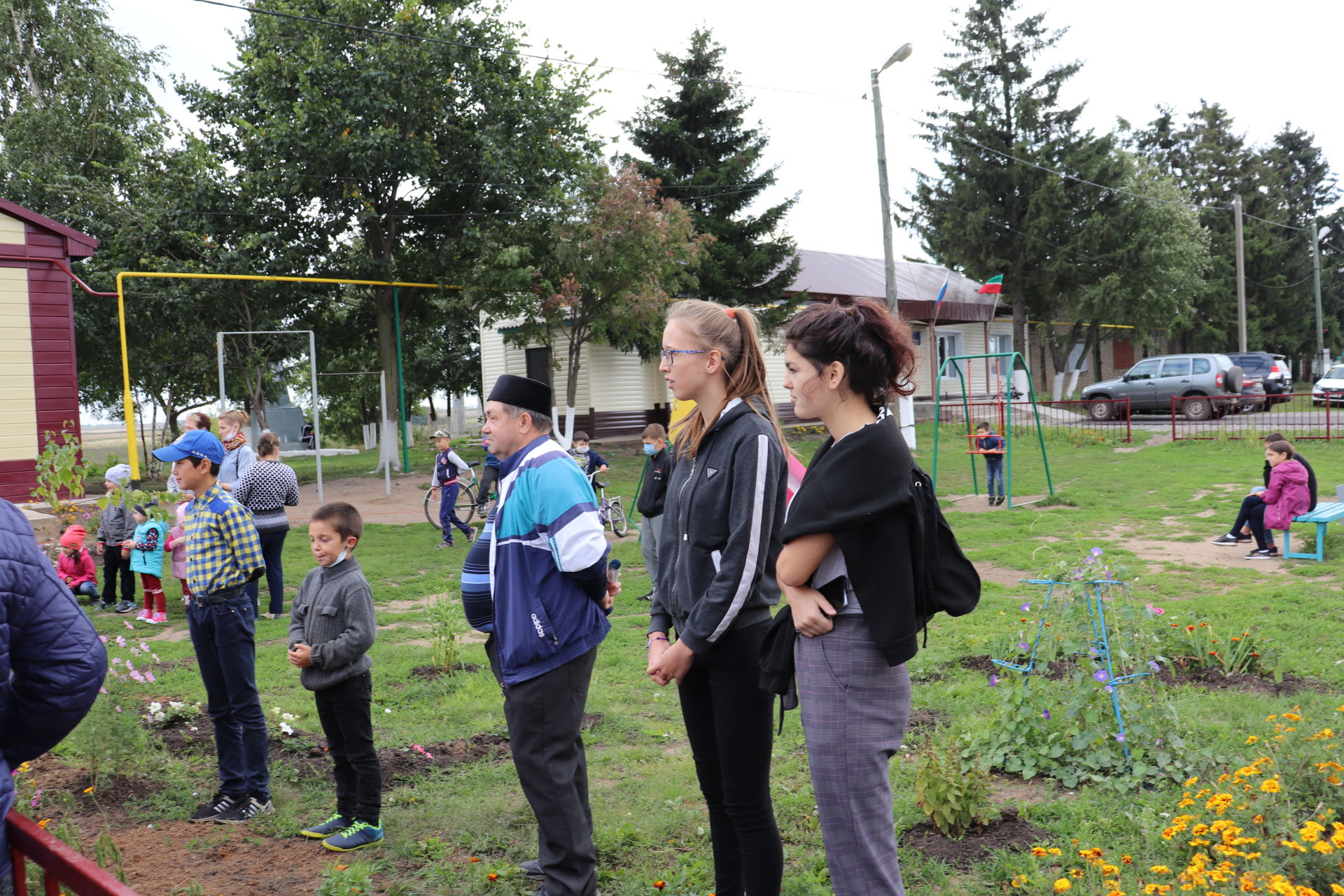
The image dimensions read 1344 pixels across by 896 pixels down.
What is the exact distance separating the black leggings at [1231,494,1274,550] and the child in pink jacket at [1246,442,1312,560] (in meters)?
0.07

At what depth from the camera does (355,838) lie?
3.88 m

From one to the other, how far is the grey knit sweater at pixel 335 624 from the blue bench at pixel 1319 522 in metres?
8.72

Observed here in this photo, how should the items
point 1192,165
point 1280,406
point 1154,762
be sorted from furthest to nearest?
point 1192,165 → point 1280,406 → point 1154,762

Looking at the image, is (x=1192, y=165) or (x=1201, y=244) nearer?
(x=1201, y=244)

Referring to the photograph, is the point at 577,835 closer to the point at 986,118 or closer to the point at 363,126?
the point at 363,126

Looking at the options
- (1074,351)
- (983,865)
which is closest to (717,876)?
(983,865)

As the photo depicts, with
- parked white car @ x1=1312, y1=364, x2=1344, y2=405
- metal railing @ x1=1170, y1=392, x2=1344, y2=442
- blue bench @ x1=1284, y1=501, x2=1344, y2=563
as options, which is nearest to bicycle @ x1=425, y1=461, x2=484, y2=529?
blue bench @ x1=1284, y1=501, x2=1344, y2=563

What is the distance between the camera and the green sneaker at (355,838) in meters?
3.87

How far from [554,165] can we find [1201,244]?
27548 mm

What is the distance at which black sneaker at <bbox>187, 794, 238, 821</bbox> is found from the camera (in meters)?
4.21

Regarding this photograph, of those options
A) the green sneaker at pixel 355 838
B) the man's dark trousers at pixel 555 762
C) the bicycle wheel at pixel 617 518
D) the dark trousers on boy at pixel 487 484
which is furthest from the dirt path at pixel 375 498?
the man's dark trousers at pixel 555 762

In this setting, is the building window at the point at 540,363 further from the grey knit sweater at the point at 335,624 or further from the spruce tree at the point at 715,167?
A: the grey knit sweater at the point at 335,624

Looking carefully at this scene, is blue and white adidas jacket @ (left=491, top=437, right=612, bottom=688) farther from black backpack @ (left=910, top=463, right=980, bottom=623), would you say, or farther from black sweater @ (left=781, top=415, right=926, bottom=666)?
black backpack @ (left=910, top=463, right=980, bottom=623)

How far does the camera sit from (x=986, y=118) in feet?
113
